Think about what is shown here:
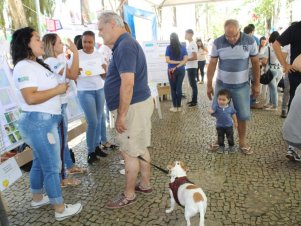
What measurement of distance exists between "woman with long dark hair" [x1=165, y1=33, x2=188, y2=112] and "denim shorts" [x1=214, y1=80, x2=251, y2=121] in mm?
2581

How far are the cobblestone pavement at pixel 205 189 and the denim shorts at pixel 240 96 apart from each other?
0.57 metres

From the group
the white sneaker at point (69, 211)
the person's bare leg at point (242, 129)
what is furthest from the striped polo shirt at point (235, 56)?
the white sneaker at point (69, 211)

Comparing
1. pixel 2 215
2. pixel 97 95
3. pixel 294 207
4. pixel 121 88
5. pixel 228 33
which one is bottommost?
pixel 294 207

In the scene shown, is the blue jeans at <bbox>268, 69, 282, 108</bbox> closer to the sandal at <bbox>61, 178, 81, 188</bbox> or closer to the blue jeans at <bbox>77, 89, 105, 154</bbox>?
the blue jeans at <bbox>77, 89, 105, 154</bbox>

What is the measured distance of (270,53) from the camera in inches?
235

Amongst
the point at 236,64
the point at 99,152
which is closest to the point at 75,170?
the point at 99,152

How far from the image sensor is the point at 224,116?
396 centimetres

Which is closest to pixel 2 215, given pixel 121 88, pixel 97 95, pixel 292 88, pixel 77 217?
pixel 77 217

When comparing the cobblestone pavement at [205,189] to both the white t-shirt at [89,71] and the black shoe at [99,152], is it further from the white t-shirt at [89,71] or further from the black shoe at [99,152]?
the white t-shirt at [89,71]

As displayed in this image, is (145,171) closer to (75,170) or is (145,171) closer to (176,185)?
(176,185)

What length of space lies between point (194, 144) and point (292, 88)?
5.00ft

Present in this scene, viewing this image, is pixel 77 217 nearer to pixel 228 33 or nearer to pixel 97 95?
pixel 97 95

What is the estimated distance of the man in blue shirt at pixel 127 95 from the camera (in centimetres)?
246

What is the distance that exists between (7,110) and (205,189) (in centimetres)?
→ 207
